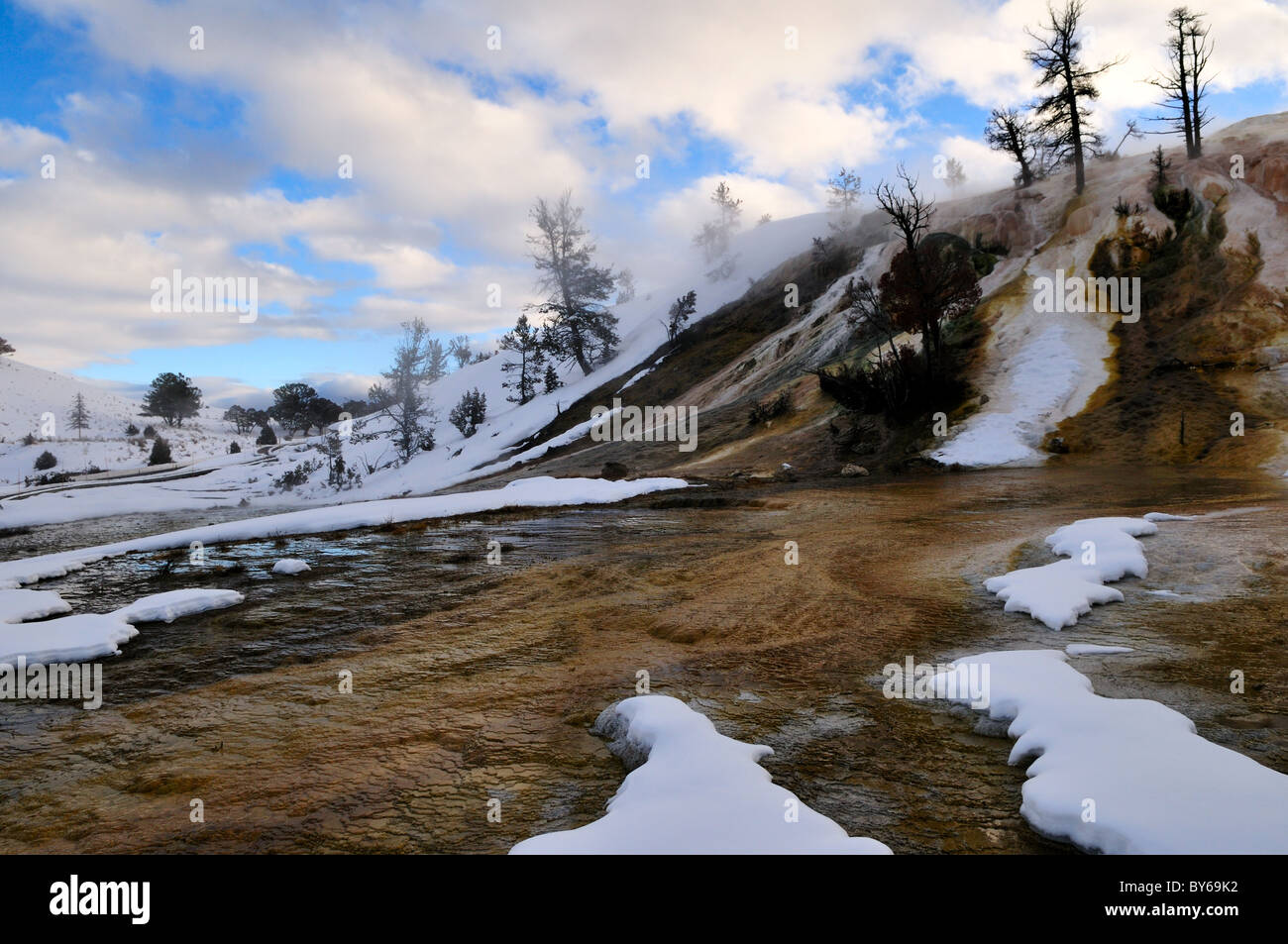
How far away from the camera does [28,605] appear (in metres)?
7.09

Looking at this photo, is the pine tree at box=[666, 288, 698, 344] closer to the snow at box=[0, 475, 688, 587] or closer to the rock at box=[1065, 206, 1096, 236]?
the rock at box=[1065, 206, 1096, 236]

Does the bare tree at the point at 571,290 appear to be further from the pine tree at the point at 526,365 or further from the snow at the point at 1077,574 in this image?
the snow at the point at 1077,574

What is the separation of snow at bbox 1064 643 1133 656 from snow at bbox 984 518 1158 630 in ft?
1.90

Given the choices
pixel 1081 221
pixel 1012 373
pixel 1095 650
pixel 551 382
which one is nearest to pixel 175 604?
pixel 1095 650

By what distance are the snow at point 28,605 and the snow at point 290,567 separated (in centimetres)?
214

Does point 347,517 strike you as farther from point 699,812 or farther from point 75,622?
point 699,812

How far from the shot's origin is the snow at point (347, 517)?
9.65 meters

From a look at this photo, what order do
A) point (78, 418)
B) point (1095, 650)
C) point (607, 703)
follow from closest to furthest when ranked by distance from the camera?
point (607, 703)
point (1095, 650)
point (78, 418)

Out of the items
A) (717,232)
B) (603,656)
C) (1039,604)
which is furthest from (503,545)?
(717,232)

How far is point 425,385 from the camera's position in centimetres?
5738

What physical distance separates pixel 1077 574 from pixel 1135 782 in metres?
4.45
